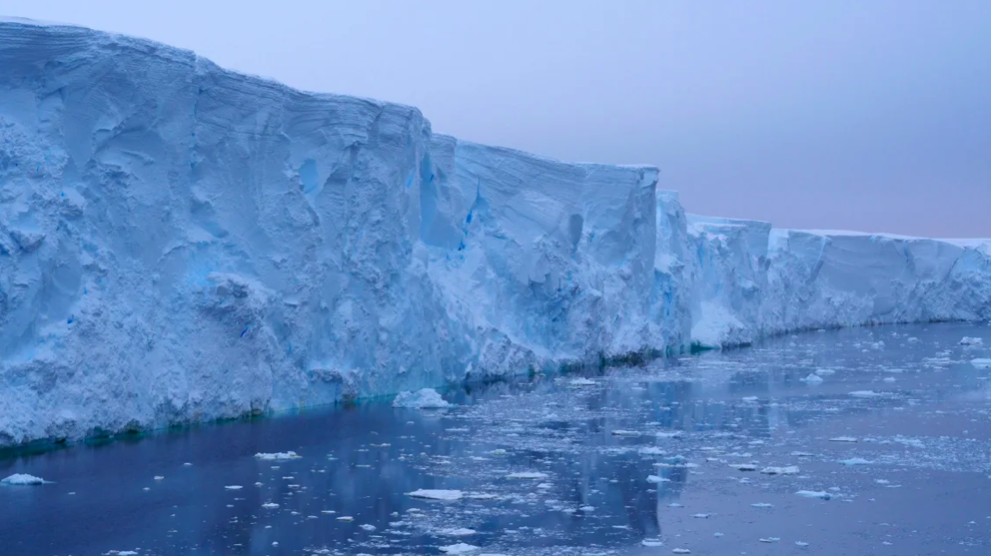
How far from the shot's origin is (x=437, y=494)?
7125mm

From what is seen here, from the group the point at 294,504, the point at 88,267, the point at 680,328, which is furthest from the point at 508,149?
the point at 294,504

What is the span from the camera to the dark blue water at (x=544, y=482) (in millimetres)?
5910

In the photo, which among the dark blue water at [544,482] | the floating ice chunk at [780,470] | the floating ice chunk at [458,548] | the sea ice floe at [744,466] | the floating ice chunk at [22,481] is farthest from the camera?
the sea ice floe at [744,466]

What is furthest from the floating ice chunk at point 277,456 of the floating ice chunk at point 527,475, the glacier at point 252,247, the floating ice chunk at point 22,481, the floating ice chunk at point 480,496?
the floating ice chunk at point 480,496

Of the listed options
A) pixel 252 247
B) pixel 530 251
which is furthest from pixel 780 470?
pixel 530 251

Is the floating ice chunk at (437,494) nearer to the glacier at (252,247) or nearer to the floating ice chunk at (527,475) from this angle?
the floating ice chunk at (527,475)

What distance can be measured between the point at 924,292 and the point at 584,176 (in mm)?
20904

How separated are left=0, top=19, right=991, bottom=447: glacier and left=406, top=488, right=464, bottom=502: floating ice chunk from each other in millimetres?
3402

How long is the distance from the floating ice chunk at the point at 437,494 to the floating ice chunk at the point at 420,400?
492cm

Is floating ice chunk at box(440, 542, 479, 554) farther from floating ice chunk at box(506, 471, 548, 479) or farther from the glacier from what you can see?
the glacier

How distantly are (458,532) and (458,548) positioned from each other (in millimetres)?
415

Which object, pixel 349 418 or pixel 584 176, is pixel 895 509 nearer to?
pixel 349 418

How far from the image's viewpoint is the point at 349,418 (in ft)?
36.4

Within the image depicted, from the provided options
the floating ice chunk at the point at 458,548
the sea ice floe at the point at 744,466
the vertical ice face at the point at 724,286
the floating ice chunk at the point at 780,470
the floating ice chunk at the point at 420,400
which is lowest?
the floating ice chunk at the point at 420,400
